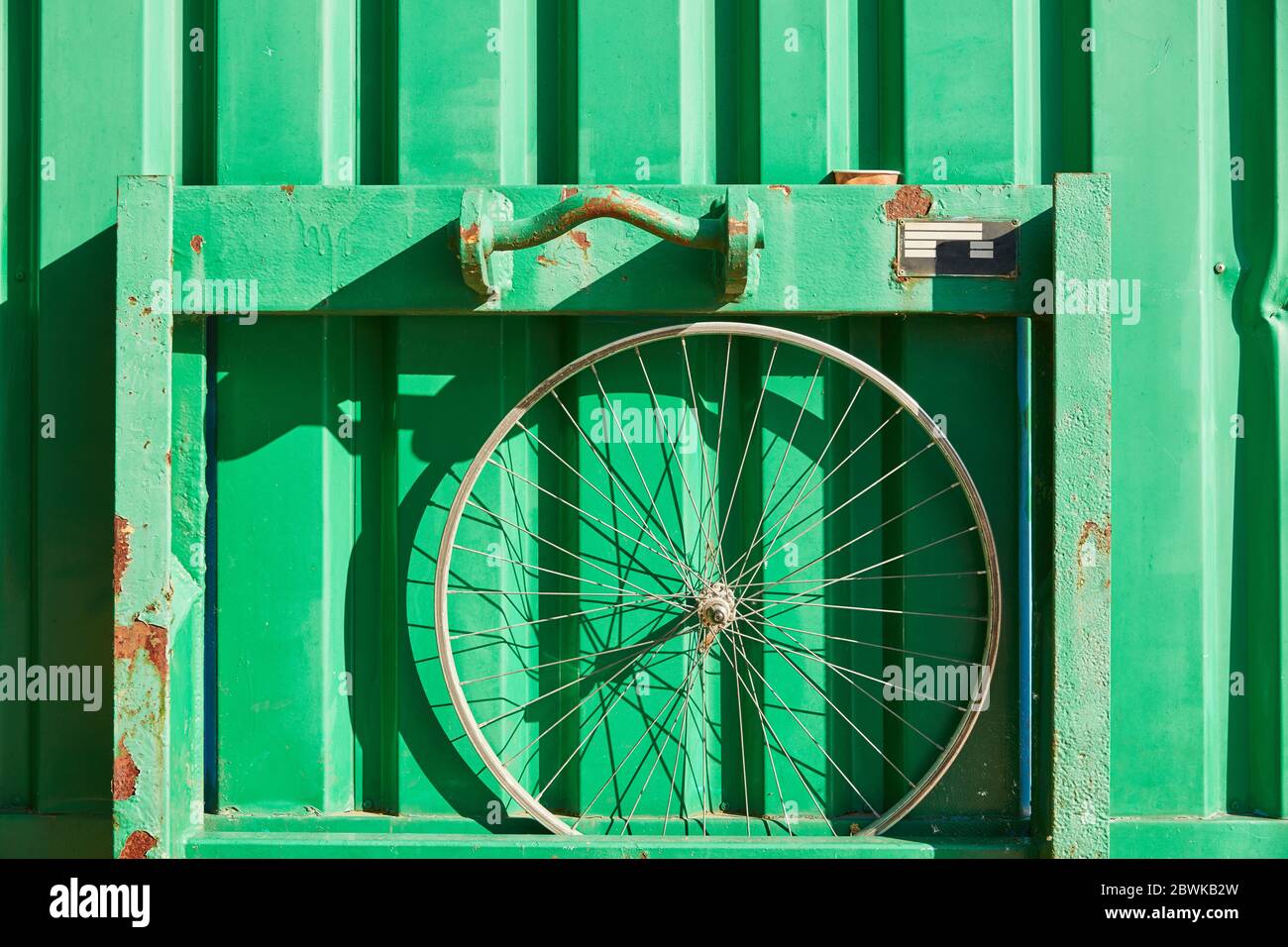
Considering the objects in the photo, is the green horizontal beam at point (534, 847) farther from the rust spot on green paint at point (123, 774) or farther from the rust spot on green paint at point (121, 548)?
the rust spot on green paint at point (121, 548)

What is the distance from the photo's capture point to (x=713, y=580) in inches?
84.4

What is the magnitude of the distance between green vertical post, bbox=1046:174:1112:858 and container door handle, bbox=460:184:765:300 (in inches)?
26.1

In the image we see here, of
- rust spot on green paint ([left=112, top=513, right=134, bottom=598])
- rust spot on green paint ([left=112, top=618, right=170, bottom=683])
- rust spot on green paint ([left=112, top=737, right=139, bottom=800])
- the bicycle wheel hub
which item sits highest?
rust spot on green paint ([left=112, top=513, right=134, bottom=598])

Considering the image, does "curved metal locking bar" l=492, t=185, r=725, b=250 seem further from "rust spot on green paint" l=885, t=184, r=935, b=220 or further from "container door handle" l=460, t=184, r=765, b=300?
"rust spot on green paint" l=885, t=184, r=935, b=220

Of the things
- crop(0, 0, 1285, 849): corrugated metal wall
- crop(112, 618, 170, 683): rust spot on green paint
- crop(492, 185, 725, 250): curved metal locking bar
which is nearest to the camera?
crop(492, 185, 725, 250): curved metal locking bar

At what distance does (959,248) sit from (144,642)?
6.23 feet

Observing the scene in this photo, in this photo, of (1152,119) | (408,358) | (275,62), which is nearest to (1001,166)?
(1152,119)

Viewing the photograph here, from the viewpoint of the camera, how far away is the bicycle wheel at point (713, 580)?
216 cm

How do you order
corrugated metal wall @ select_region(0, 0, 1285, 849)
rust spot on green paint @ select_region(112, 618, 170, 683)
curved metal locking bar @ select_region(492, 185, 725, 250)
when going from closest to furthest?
curved metal locking bar @ select_region(492, 185, 725, 250)
rust spot on green paint @ select_region(112, 618, 170, 683)
corrugated metal wall @ select_region(0, 0, 1285, 849)

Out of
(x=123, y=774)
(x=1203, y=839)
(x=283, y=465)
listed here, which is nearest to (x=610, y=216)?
(x=283, y=465)

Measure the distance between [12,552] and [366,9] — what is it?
1490 millimetres

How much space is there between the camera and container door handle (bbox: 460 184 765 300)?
188cm

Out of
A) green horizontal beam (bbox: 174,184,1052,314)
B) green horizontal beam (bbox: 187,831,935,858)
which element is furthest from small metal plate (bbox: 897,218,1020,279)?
green horizontal beam (bbox: 187,831,935,858)

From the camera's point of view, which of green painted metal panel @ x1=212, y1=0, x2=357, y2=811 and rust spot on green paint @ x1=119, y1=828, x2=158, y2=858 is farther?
green painted metal panel @ x1=212, y1=0, x2=357, y2=811
